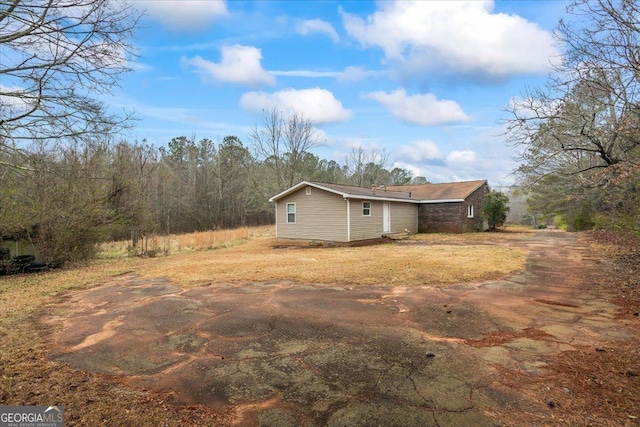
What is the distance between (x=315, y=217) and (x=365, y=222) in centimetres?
259

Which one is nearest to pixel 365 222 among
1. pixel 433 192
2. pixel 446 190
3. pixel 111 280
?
pixel 433 192

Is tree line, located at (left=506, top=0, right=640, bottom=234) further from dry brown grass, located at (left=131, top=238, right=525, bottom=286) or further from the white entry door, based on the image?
the white entry door

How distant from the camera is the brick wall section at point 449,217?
2159 cm

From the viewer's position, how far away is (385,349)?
3670 millimetres

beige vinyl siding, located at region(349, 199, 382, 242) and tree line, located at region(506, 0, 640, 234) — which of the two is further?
beige vinyl siding, located at region(349, 199, 382, 242)

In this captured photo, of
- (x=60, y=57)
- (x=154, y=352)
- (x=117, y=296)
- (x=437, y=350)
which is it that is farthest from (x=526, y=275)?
(x=60, y=57)

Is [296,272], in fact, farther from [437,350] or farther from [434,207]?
[434,207]

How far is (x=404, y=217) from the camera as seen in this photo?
69.6ft

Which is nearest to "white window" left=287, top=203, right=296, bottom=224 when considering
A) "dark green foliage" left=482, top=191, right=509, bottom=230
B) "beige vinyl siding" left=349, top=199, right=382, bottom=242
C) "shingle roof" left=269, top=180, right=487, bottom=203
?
"shingle roof" left=269, top=180, right=487, bottom=203

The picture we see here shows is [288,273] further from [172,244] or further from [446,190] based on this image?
[446,190]

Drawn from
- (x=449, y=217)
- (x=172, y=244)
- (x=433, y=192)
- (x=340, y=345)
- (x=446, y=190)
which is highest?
(x=446, y=190)

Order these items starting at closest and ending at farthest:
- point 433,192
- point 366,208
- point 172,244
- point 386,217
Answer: point 366,208 → point 172,244 → point 386,217 → point 433,192

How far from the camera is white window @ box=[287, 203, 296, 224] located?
1816cm

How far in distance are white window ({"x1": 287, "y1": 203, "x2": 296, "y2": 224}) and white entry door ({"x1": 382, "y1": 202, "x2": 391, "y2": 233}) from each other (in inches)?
198
